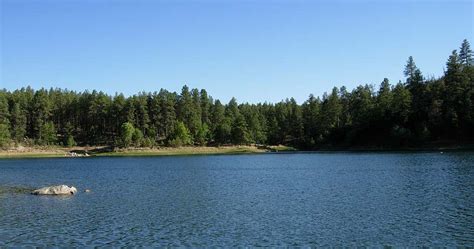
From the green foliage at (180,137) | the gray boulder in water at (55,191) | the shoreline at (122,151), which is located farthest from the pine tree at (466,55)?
the gray boulder in water at (55,191)

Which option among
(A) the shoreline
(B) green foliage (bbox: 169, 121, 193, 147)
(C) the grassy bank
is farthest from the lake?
(B) green foliage (bbox: 169, 121, 193, 147)

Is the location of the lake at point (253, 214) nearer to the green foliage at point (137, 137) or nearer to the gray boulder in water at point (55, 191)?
the gray boulder in water at point (55, 191)

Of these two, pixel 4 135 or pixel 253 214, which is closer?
pixel 253 214

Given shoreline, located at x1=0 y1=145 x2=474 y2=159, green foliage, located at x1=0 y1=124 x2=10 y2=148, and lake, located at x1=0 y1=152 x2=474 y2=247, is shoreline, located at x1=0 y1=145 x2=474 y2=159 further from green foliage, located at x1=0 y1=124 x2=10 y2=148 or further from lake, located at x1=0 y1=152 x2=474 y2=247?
lake, located at x1=0 y1=152 x2=474 y2=247

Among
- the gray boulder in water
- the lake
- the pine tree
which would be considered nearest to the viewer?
the lake

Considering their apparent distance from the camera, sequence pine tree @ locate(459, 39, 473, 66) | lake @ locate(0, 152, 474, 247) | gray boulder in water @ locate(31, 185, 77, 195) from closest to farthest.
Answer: lake @ locate(0, 152, 474, 247)
gray boulder in water @ locate(31, 185, 77, 195)
pine tree @ locate(459, 39, 473, 66)

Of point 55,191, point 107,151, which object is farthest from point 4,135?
point 55,191

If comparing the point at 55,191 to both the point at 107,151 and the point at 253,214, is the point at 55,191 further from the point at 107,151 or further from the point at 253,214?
the point at 107,151

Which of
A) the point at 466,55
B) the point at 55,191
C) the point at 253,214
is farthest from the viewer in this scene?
the point at 466,55

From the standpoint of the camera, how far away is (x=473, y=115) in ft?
510

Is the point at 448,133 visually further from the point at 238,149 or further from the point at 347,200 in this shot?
the point at 347,200

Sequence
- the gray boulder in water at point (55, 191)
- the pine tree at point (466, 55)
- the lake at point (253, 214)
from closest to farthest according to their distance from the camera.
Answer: the lake at point (253, 214) < the gray boulder in water at point (55, 191) < the pine tree at point (466, 55)

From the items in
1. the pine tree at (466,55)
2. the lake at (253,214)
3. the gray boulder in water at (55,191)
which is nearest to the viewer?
the lake at (253,214)

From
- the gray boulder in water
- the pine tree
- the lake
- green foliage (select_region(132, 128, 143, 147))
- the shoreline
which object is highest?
the pine tree
